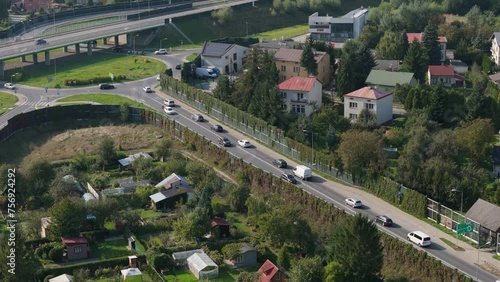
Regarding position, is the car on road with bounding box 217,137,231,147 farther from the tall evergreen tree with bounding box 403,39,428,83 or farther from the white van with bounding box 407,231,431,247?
the tall evergreen tree with bounding box 403,39,428,83

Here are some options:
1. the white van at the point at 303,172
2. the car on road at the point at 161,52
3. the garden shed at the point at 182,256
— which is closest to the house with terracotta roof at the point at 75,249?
the garden shed at the point at 182,256

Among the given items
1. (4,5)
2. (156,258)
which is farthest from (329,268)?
(4,5)

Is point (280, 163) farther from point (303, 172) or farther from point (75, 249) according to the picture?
point (75, 249)

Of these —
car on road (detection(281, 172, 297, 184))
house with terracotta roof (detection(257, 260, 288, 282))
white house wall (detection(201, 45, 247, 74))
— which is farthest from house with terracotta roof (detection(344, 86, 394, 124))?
house with terracotta roof (detection(257, 260, 288, 282))

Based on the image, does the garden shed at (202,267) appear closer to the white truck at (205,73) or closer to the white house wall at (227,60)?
the white truck at (205,73)

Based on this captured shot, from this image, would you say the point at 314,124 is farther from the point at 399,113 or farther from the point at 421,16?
the point at 421,16

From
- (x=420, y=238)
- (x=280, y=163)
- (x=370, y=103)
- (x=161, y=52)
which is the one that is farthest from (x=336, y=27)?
(x=420, y=238)
